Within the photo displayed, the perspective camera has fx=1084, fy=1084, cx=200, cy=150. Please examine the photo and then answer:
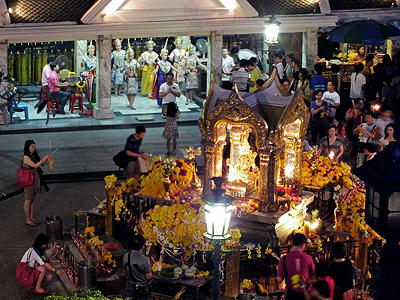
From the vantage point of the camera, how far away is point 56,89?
2784 cm

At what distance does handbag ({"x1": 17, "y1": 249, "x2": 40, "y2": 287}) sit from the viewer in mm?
16000

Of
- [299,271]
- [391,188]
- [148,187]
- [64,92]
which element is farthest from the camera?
[64,92]

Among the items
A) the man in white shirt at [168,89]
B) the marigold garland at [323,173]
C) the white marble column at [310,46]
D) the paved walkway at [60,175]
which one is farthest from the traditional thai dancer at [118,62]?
the marigold garland at [323,173]

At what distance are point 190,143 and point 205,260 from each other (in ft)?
29.9

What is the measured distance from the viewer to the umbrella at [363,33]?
27.1 meters

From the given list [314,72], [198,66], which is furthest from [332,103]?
[198,66]

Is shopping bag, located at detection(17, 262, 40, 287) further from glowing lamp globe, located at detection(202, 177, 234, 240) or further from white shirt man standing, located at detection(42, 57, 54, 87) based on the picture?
white shirt man standing, located at detection(42, 57, 54, 87)

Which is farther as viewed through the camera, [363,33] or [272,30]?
[363,33]

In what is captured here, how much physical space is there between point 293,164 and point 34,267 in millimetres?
4892

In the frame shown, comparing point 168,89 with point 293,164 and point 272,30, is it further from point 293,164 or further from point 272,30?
point 293,164

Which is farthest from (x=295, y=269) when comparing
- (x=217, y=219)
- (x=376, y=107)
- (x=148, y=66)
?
(x=148, y=66)

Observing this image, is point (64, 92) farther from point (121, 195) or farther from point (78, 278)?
point (78, 278)

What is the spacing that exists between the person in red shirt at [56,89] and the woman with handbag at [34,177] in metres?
9.13

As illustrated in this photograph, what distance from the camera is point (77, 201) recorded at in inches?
808
